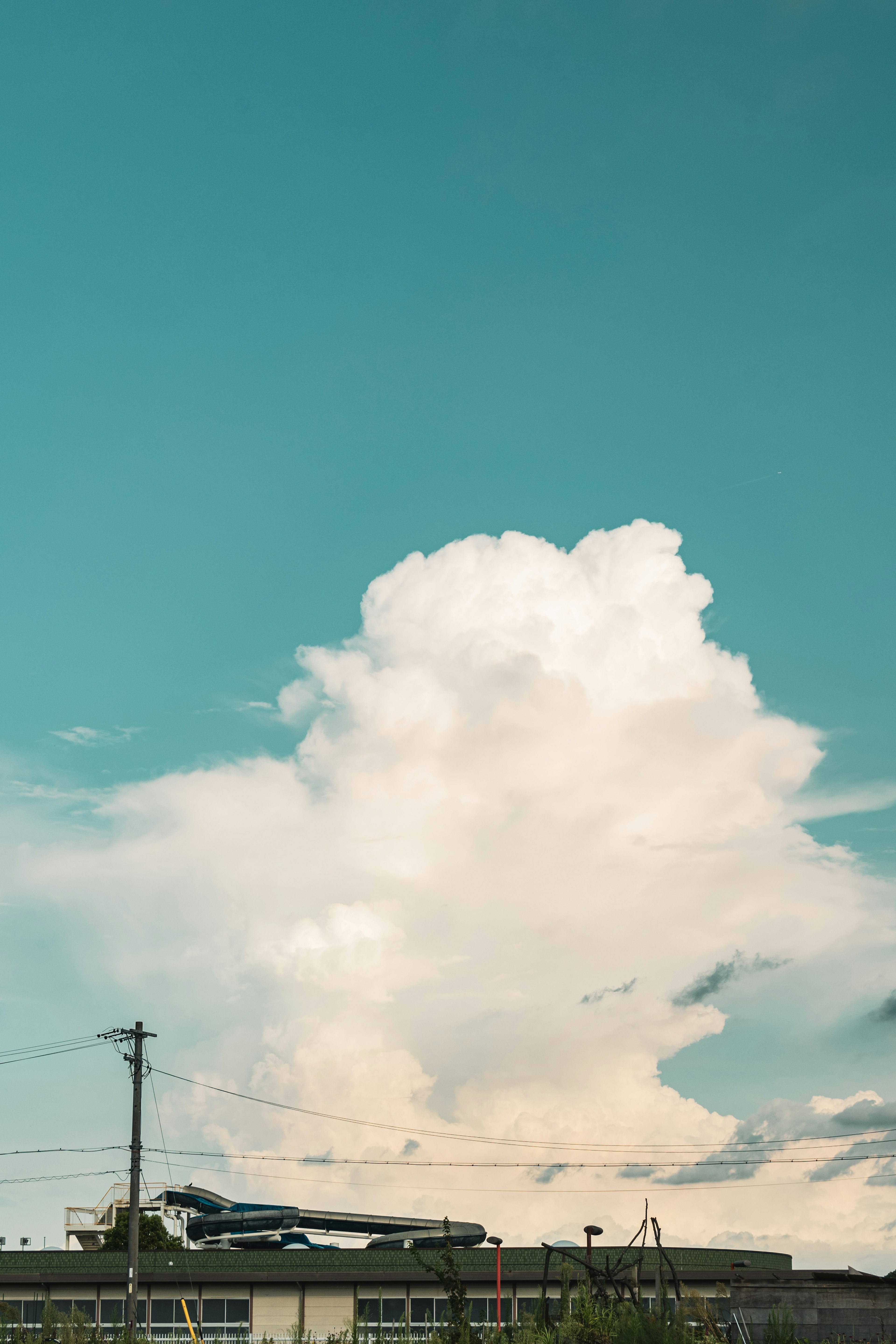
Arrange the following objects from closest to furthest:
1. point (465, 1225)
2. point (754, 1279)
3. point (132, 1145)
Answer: point (754, 1279) → point (132, 1145) → point (465, 1225)

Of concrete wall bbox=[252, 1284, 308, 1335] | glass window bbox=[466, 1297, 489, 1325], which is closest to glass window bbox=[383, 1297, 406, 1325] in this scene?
glass window bbox=[466, 1297, 489, 1325]

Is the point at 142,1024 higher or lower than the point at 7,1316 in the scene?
higher

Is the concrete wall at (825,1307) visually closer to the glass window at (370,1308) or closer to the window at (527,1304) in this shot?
the window at (527,1304)

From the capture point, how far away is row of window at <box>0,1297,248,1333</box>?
51.4 meters

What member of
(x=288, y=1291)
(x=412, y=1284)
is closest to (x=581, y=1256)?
(x=412, y=1284)

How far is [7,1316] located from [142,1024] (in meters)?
25.6

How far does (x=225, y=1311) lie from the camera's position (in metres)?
51.7

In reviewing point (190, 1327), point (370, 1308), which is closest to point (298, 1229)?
point (370, 1308)

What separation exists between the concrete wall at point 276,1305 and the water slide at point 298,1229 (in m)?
8.98

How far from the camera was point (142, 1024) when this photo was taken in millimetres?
50281

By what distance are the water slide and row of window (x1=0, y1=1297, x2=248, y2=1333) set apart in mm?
7954

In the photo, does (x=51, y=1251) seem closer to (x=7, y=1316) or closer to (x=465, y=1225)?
(x=465, y=1225)

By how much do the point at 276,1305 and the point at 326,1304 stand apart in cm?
224

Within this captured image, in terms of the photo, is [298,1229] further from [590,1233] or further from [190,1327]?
[590,1233]
